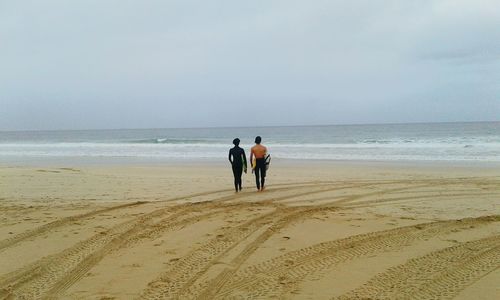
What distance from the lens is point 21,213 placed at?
805 centimetres

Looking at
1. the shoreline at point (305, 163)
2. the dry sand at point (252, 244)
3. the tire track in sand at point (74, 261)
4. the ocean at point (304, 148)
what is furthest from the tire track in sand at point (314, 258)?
the ocean at point (304, 148)

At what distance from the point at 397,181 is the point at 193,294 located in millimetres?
10220

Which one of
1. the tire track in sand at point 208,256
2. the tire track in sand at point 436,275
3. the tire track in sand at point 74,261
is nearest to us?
the tire track in sand at point 436,275

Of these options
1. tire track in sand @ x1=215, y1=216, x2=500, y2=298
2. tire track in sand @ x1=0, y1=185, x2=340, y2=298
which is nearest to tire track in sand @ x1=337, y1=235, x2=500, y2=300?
tire track in sand @ x1=215, y1=216, x2=500, y2=298

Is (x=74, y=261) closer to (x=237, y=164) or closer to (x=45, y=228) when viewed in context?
(x=45, y=228)

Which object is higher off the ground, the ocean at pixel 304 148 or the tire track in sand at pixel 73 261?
the ocean at pixel 304 148

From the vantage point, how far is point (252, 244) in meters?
5.70

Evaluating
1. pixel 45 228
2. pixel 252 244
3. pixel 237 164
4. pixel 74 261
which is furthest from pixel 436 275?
pixel 237 164

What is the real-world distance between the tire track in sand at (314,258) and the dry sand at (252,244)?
0.07 feet

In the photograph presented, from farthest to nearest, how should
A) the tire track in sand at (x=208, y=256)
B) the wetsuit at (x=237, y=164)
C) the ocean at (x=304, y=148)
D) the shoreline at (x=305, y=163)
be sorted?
the ocean at (x=304, y=148) → the shoreline at (x=305, y=163) → the wetsuit at (x=237, y=164) → the tire track in sand at (x=208, y=256)

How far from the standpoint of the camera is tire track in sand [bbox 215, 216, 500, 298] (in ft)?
13.8

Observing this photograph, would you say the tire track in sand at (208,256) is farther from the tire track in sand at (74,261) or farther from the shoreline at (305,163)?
the shoreline at (305,163)

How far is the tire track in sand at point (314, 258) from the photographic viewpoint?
4203mm

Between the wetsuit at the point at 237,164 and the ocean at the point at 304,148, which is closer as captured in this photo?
the wetsuit at the point at 237,164
